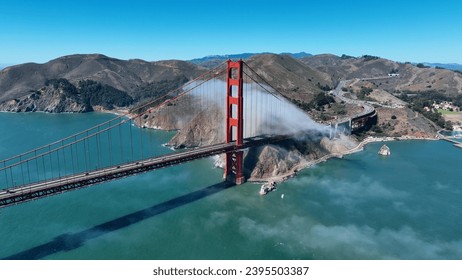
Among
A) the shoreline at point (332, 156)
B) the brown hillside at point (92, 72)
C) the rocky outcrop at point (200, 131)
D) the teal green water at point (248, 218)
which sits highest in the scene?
the brown hillside at point (92, 72)

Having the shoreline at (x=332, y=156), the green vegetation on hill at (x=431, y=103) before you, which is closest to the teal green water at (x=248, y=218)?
the shoreline at (x=332, y=156)

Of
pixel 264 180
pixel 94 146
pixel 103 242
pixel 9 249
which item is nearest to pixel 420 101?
pixel 264 180

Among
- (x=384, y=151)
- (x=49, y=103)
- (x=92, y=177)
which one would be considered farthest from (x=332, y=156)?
(x=49, y=103)

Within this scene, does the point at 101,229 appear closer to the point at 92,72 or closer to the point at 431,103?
the point at 431,103

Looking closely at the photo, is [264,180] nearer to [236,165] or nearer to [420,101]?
[236,165]

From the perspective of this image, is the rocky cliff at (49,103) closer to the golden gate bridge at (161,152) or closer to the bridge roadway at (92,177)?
the golden gate bridge at (161,152)
